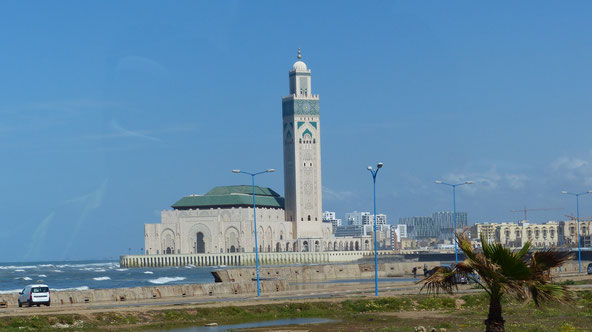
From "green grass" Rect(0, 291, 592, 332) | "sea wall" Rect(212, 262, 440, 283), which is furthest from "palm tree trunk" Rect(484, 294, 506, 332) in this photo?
"sea wall" Rect(212, 262, 440, 283)

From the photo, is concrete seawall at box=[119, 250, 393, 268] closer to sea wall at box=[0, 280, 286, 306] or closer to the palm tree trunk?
sea wall at box=[0, 280, 286, 306]

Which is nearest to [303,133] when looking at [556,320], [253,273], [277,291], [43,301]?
[253,273]

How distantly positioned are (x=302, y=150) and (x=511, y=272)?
571 feet

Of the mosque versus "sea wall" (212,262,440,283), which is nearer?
"sea wall" (212,262,440,283)

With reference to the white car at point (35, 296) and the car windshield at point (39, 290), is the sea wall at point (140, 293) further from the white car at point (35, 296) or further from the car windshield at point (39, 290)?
the white car at point (35, 296)

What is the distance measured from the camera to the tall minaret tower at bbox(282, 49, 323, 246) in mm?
196000

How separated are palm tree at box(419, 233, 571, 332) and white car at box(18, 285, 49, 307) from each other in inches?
1254

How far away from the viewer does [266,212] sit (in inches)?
7618

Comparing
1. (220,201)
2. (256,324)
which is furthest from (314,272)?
(220,201)

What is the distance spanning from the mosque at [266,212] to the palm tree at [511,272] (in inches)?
6489

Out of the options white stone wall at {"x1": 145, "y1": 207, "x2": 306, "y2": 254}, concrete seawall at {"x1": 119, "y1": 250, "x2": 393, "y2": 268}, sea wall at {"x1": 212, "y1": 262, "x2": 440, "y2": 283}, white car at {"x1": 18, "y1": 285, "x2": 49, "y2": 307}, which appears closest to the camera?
white car at {"x1": 18, "y1": 285, "x2": 49, "y2": 307}

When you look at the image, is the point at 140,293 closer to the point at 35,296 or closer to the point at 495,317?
the point at 35,296

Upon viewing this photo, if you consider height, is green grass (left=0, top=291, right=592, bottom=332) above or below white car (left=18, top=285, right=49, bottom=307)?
below

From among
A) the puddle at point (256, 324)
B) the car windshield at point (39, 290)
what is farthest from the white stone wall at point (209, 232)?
the puddle at point (256, 324)
